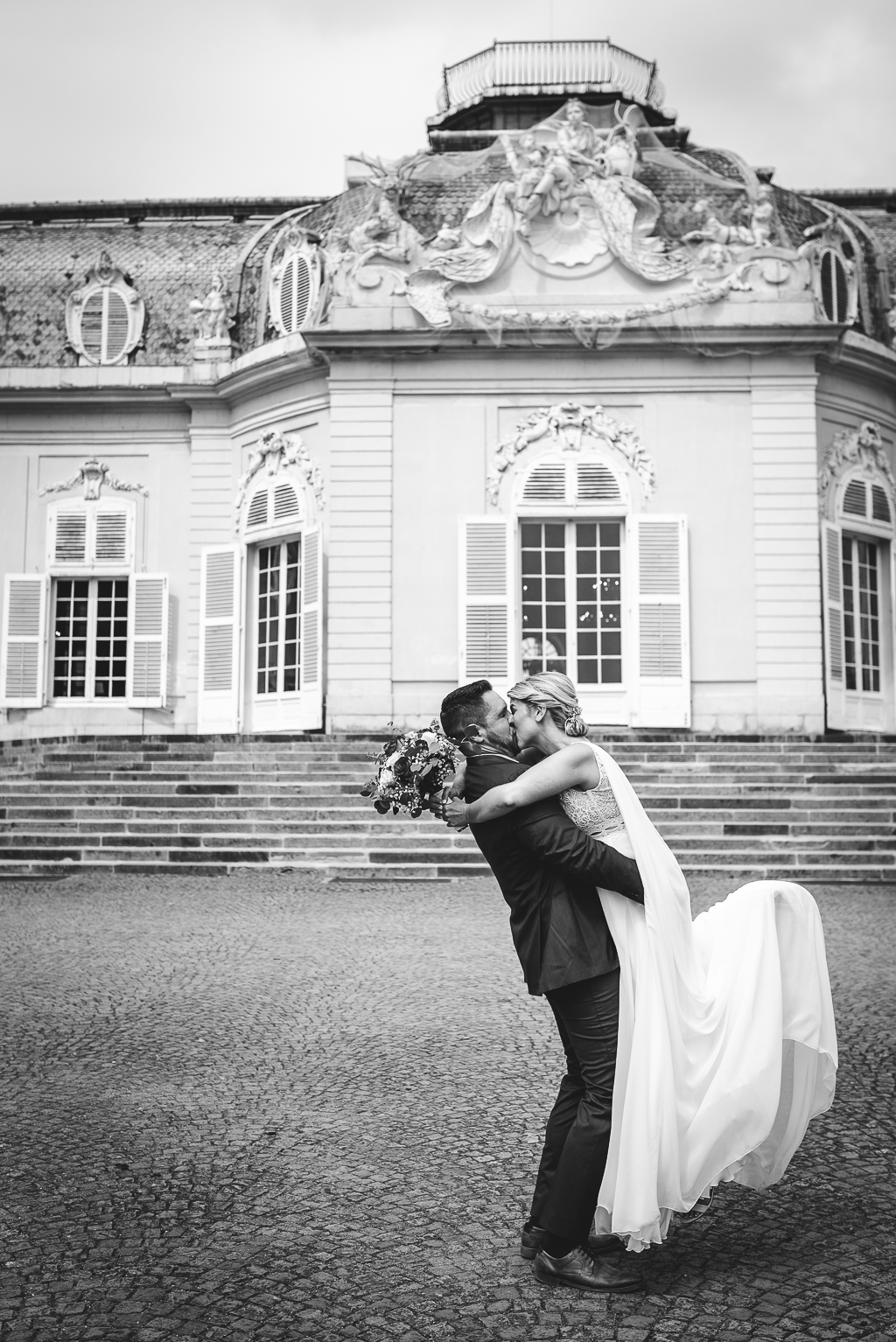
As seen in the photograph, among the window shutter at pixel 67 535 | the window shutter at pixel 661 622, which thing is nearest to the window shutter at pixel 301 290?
the window shutter at pixel 67 535

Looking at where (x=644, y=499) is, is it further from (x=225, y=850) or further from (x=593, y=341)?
(x=225, y=850)

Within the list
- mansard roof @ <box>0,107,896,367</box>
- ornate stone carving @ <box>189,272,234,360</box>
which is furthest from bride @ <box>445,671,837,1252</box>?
ornate stone carving @ <box>189,272,234,360</box>

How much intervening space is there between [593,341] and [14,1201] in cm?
1415

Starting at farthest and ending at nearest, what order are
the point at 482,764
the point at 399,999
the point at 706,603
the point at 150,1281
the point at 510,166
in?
the point at 510,166 → the point at 706,603 → the point at 399,999 → the point at 482,764 → the point at 150,1281

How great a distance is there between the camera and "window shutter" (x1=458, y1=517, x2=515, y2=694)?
53.1 feet

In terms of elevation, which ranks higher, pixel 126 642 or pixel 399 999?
pixel 126 642

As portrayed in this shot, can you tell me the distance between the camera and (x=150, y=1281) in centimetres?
311

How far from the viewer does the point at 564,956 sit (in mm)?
3275

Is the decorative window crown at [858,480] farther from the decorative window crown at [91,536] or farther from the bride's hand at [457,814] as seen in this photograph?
the bride's hand at [457,814]

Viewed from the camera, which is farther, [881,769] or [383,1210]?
[881,769]

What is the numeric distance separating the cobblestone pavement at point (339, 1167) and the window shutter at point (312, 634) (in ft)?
30.6

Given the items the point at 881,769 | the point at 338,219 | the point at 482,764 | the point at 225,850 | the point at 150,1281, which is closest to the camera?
the point at 150,1281

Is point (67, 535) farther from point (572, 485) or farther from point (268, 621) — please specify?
point (572, 485)

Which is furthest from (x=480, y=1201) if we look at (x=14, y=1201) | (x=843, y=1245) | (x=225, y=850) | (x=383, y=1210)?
(x=225, y=850)
